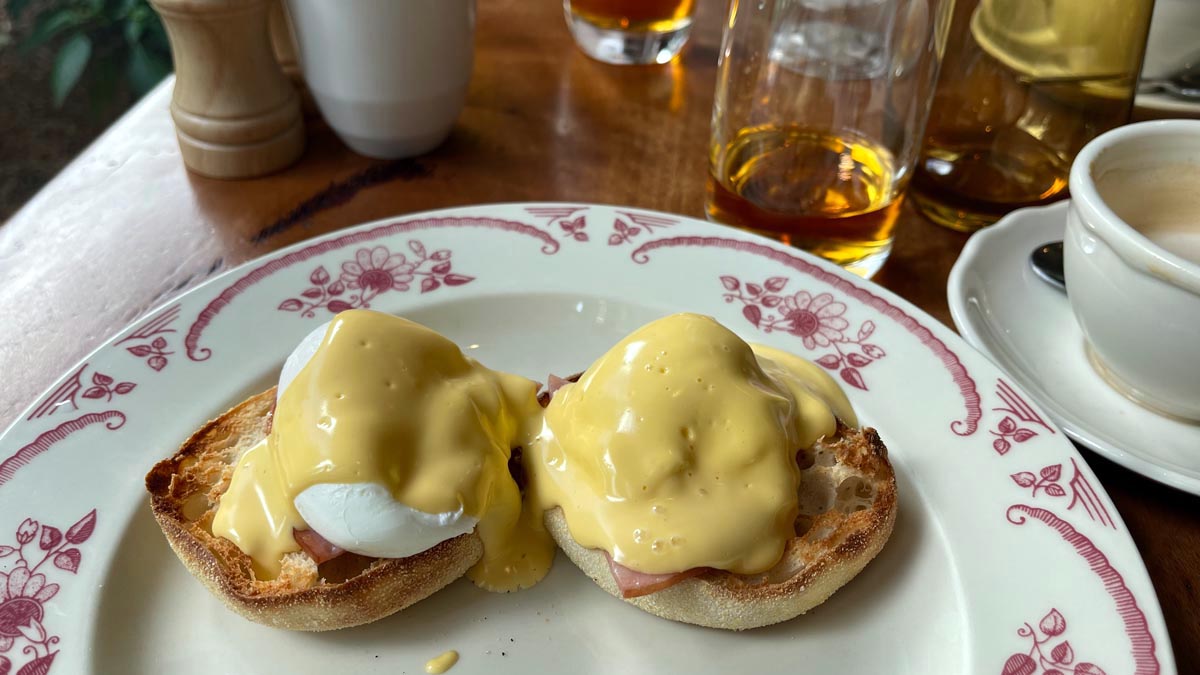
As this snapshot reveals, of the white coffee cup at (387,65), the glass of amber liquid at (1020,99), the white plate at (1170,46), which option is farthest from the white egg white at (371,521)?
the white plate at (1170,46)

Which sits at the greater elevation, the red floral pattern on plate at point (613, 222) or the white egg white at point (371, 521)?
the white egg white at point (371, 521)

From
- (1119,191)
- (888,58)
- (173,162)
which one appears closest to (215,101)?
(173,162)

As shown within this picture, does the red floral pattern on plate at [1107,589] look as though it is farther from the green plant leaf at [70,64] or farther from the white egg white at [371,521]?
the green plant leaf at [70,64]

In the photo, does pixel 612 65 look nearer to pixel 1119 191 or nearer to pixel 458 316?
pixel 458 316

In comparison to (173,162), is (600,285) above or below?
above

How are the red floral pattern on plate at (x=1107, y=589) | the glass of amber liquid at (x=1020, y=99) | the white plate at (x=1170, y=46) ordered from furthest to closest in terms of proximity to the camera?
the white plate at (x=1170, y=46), the glass of amber liquid at (x=1020, y=99), the red floral pattern on plate at (x=1107, y=589)

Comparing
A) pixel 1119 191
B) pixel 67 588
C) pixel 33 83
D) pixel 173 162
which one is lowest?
pixel 33 83

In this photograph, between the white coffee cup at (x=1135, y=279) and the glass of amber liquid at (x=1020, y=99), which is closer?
the white coffee cup at (x=1135, y=279)
